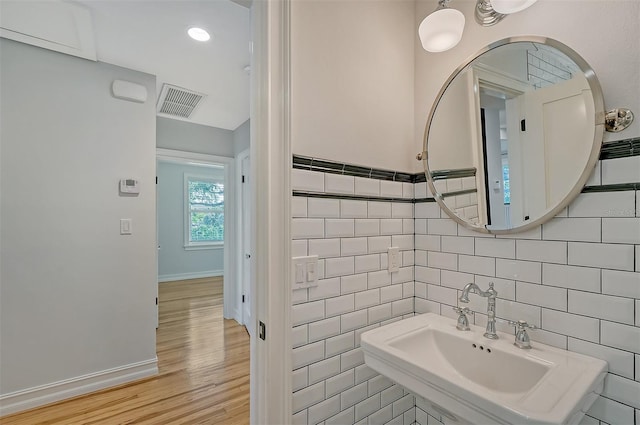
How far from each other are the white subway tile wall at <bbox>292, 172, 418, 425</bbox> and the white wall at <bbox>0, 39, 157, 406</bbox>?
194 cm

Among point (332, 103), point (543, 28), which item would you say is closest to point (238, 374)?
point (332, 103)

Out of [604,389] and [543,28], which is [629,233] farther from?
[543,28]

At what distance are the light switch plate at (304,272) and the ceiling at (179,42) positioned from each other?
0.96 metres

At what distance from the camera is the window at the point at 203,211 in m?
6.15

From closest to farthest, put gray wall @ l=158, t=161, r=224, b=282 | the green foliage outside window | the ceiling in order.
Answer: the ceiling → gray wall @ l=158, t=161, r=224, b=282 → the green foliage outside window

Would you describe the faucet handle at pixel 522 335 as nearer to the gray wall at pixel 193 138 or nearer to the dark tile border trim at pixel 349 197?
the dark tile border trim at pixel 349 197

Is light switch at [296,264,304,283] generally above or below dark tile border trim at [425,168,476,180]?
below

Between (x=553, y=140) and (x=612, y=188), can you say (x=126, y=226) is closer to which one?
(x=553, y=140)

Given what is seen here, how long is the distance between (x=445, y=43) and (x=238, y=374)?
2.70 m

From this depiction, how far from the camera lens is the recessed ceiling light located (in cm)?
179

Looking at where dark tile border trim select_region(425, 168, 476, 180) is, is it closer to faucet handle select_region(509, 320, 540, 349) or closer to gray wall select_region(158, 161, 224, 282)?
faucet handle select_region(509, 320, 540, 349)

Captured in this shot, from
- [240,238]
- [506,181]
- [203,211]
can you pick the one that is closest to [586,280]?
[506,181]

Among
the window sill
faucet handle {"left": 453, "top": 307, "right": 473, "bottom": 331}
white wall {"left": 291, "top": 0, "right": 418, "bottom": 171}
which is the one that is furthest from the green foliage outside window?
faucet handle {"left": 453, "top": 307, "right": 473, "bottom": 331}

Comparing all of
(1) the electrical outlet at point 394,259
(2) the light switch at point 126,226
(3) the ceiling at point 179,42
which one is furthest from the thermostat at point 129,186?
(1) the electrical outlet at point 394,259
